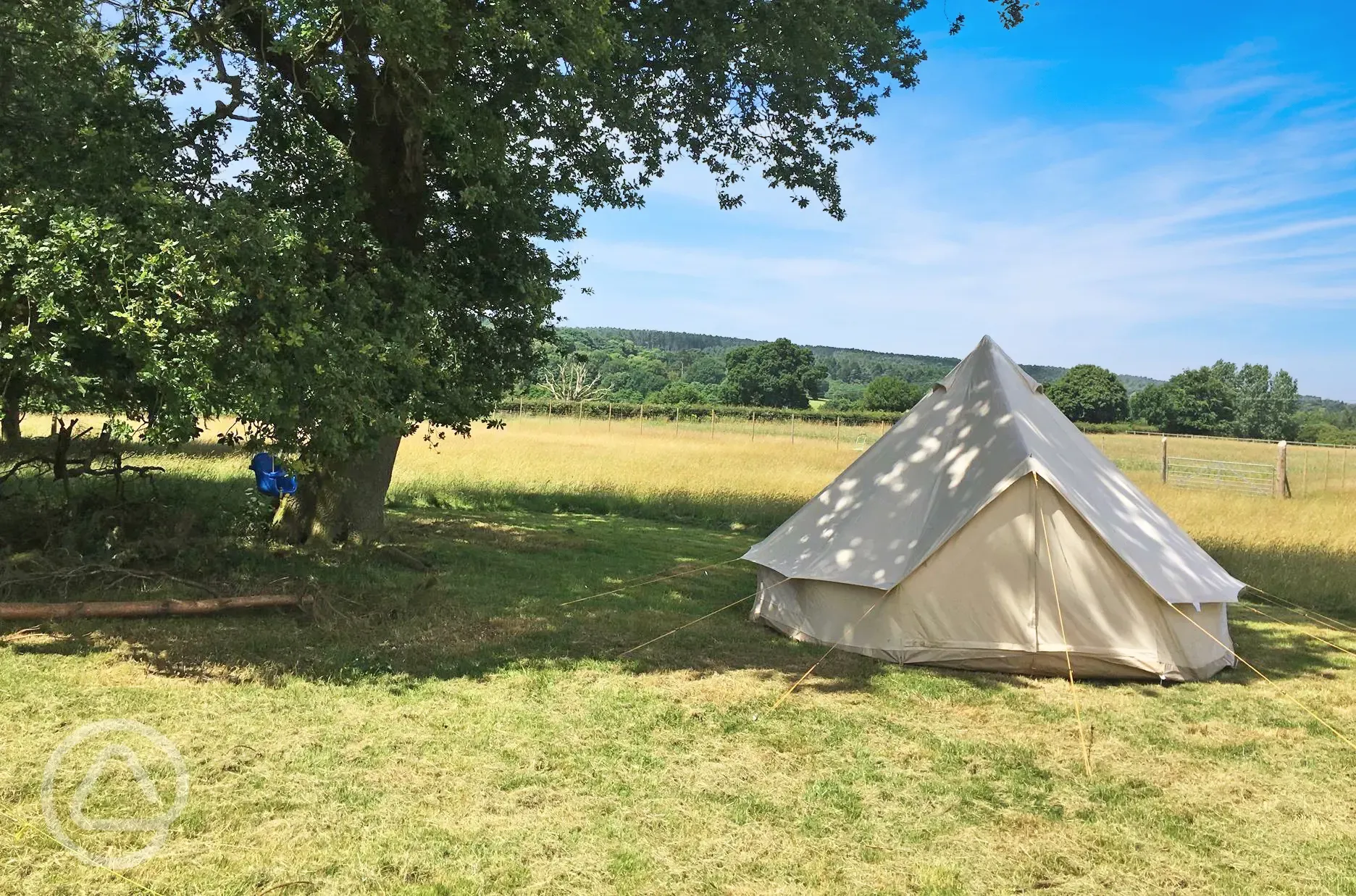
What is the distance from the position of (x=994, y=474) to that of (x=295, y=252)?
5.62m

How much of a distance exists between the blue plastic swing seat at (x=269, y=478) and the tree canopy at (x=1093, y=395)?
71492mm

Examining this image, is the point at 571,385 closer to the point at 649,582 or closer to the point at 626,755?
the point at 649,582

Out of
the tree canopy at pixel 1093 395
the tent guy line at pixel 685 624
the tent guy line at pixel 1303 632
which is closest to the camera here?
the tent guy line at pixel 685 624

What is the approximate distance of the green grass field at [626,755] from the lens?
12.9 feet

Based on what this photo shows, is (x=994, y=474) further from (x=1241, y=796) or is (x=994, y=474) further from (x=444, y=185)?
(x=444, y=185)

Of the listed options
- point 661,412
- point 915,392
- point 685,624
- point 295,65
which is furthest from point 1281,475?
point 915,392

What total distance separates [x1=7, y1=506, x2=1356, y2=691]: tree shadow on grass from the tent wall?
24cm

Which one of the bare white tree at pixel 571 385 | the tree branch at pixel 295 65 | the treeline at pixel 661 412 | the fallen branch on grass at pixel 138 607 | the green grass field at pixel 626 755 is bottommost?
the green grass field at pixel 626 755

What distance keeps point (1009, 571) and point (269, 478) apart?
7.64m

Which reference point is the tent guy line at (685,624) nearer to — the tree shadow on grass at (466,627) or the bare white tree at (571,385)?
the tree shadow on grass at (466,627)

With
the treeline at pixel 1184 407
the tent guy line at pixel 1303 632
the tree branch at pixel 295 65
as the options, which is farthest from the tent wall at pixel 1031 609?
the treeline at pixel 1184 407

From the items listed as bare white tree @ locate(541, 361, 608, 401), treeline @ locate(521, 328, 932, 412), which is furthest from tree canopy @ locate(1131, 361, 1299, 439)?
bare white tree @ locate(541, 361, 608, 401)

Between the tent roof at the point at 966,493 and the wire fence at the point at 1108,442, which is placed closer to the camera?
the tent roof at the point at 966,493

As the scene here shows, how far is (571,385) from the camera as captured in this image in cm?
6862
